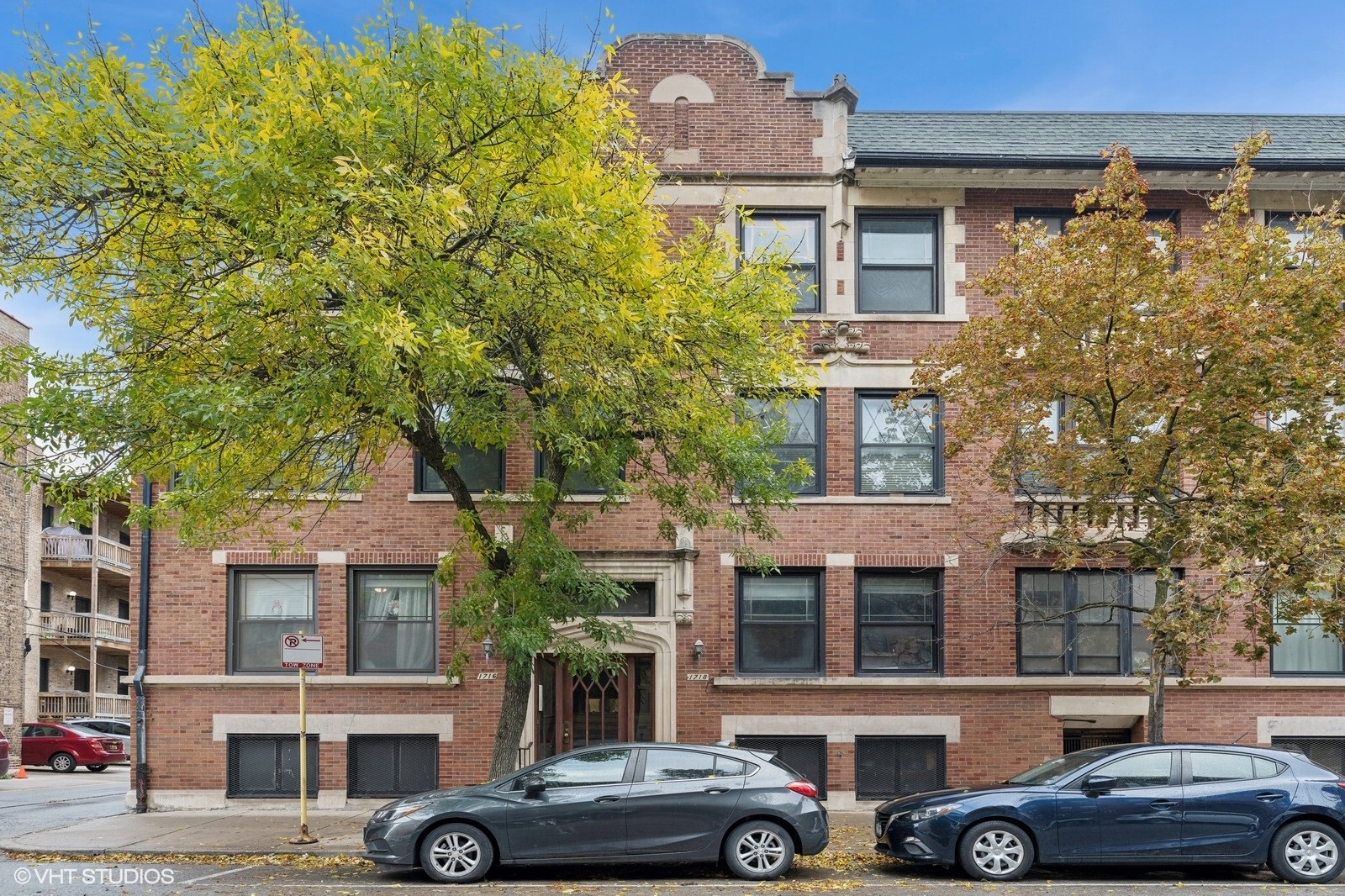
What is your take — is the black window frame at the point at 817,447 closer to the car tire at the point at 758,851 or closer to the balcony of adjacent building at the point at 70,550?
the car tire at the point at 758,851

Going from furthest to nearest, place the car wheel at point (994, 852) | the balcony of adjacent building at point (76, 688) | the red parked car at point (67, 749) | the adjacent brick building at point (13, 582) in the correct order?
the balcony of adjacent building at point (76, 688) → the adjacent brick building at point (13, 582) → the red parked car at point (67, 749) → the car wheel at point (994, 852)

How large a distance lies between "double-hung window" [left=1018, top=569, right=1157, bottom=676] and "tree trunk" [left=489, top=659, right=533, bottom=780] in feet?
25.9

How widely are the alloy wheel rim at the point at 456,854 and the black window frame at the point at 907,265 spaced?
10022 mm

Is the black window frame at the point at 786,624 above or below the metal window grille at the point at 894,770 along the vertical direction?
above

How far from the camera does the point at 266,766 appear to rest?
17.9 m

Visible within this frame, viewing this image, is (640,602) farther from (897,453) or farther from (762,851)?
(762,851)

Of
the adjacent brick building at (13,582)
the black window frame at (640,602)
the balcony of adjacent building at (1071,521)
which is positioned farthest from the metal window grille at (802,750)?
the adjacent brick building at (13,582)

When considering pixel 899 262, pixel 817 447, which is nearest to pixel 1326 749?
pixel 817 447

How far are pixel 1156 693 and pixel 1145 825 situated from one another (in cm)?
284

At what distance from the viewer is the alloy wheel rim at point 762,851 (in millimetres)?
11766

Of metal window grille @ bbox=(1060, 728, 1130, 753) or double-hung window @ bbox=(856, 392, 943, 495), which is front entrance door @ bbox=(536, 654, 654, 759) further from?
metal window grille @ bbox=(1060, 728, 1130, 753)

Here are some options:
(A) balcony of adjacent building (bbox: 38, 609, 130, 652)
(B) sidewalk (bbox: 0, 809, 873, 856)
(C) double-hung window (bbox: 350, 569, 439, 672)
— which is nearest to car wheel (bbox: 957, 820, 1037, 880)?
(B) sidewalk (bbox: 0, 809, 873, 856)

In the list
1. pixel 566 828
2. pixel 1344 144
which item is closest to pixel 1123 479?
pixel 566 828

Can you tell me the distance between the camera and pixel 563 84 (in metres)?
11.9
